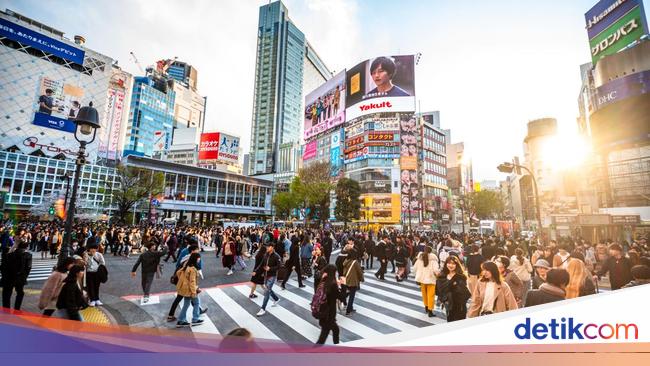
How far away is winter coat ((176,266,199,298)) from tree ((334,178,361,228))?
1393 inches

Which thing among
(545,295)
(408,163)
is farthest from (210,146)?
(545,295)

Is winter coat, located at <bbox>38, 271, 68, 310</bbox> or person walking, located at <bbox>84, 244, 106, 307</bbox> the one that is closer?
winter coat, located at <bbox>38, 271, 68, 310</bbox>

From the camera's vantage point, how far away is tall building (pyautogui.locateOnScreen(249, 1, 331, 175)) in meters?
99.1

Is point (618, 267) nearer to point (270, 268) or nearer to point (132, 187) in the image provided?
point (270, 268)

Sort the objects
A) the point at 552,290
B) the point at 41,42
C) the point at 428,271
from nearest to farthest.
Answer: the point at 552,290
the point at 428,271
the point at 41,42

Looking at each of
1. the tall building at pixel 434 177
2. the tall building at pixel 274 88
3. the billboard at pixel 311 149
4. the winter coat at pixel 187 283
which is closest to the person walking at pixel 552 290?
the winter coat at pixel 187 283

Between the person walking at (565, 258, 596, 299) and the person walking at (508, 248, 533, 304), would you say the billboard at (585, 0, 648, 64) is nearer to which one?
the person walking at (508, 248, 533, 304)

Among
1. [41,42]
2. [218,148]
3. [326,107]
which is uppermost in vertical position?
[326,107]

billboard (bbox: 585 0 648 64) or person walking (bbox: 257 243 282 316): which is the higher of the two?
billboard (bbox: 585 0 648 64)

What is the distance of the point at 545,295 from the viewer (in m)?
3.44

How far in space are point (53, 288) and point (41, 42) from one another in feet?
179

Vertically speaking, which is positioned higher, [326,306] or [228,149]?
[228,149]

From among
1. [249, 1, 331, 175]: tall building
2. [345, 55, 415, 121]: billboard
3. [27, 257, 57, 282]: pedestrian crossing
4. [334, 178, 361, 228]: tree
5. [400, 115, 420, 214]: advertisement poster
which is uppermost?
[249, 1, 331, 175]: tall building

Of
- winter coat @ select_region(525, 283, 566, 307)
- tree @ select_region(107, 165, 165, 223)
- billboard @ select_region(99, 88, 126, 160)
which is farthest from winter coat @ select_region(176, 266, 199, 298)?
billboard @ select_region(99, 88, 126, 160)
